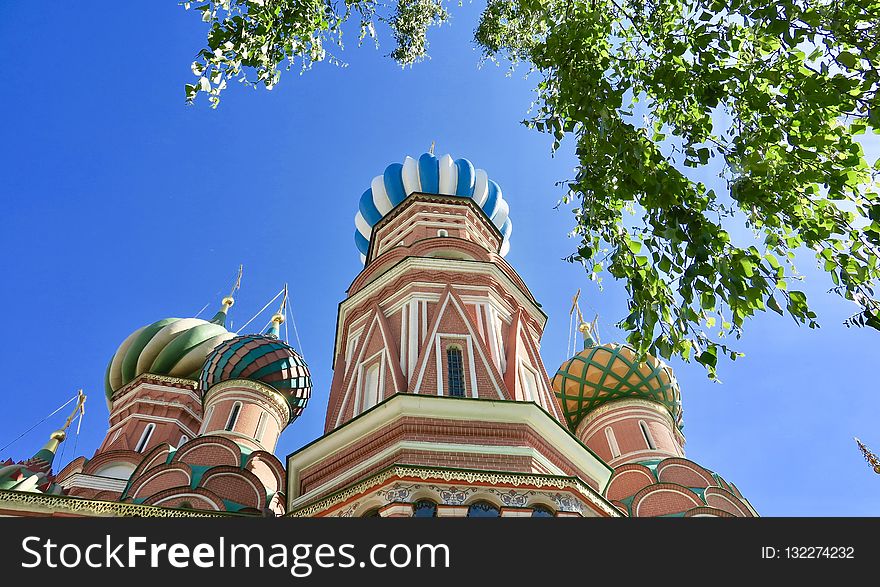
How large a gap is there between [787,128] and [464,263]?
734cm

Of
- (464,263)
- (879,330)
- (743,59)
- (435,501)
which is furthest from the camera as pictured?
(464,263)

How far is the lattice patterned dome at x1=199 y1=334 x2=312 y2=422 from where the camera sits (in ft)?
52.5

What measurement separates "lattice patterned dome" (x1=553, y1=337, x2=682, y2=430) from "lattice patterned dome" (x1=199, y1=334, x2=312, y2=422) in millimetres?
5794

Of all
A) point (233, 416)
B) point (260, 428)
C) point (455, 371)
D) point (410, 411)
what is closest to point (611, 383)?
point (455, 371)

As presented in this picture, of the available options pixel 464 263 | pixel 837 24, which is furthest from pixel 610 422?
pixel 837 24

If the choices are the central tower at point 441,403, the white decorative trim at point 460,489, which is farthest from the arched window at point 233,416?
the white decorative trim at point 460,489

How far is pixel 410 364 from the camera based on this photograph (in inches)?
401

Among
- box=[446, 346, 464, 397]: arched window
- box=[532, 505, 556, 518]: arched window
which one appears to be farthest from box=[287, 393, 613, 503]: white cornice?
box=[532, 505, 556, 518]: arched window

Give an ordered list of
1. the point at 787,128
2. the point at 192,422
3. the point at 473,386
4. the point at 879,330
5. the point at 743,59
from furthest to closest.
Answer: the point at 192,422
the point at 473,386
the point at 743,59
the point at 787,128
the point at 879,330

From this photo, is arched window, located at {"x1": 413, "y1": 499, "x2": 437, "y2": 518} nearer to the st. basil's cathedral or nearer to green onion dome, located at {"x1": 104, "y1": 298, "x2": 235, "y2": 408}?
the st. basil's cathedral

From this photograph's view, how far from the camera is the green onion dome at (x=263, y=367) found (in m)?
16.0
